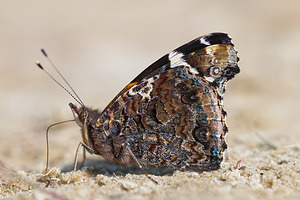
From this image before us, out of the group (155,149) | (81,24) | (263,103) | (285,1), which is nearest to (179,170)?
(155,149)

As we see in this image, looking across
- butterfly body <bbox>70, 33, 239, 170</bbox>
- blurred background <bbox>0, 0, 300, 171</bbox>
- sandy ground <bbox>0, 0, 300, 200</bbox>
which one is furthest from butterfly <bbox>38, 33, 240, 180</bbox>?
blurred background <bbox>0, 0, 300, 171</bbox>

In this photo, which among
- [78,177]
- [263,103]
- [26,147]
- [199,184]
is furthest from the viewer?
[263,103]

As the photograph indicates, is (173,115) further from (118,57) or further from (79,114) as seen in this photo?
(118,57)

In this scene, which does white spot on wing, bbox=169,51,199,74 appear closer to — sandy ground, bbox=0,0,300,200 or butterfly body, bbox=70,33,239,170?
butterfly body, bbox=70,33,239,170

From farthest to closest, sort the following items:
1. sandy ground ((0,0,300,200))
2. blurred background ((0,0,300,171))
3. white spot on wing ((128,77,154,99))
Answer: blurred background ((0,0,300,171)), white spot on wing ((128,77,154,99)), sandy ground ((0,0,300,200))

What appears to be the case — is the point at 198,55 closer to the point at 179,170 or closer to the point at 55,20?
the point at 179,170

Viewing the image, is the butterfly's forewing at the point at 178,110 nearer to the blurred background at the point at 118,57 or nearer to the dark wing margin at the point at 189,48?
the dark wing margin at the point at 189,48
